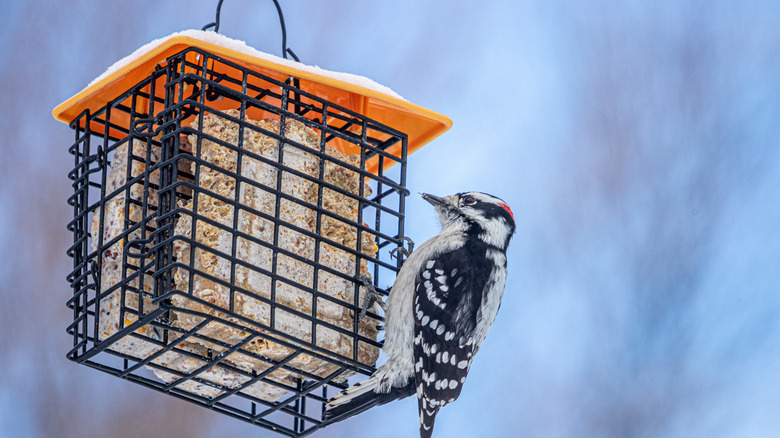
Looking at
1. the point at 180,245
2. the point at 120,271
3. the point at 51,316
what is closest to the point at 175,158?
the point at 180,245

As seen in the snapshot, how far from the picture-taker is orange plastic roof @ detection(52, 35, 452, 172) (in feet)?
9.45

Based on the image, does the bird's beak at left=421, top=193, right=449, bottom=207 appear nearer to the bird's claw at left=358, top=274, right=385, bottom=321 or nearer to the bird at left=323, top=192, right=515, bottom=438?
the bird at left=323, top=192, right=515, bottom=438

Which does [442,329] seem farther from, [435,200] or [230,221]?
[230,221]

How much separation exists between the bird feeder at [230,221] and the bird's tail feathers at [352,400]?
0.19ft

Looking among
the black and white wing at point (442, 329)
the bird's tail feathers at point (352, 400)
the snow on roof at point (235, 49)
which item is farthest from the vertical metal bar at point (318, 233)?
the black and white wing at point (442, 329)

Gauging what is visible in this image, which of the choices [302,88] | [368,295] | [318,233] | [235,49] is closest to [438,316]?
[368,295]

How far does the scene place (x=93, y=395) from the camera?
502cm

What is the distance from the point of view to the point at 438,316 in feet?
12.2

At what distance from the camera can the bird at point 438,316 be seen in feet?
11.6

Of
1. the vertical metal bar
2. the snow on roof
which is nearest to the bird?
the vertical metal bar

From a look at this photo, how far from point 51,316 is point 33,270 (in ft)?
0.82

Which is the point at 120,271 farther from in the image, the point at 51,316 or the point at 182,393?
the point at 51,316

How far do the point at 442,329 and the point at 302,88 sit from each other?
1.05 meters

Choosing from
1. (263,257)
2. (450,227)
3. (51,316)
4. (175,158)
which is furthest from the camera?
(51,316)
